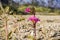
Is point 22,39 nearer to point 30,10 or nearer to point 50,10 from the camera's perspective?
point 30,10

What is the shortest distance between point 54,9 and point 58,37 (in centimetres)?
582

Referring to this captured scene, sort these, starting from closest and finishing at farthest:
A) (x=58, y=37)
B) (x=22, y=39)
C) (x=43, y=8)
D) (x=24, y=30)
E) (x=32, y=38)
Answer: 1. (x=32, y=38)
2. (x=22, y=39)
3. (x=58, y=37)
4. (x=24, y=30)
5. (x=43, y=8)

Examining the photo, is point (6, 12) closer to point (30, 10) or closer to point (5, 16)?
point (5, 16)

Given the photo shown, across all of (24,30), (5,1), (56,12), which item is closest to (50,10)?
(56,12)

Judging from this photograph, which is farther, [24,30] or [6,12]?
[24,30]

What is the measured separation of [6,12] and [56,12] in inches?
326

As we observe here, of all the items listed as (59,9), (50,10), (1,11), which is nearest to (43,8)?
(50,10)

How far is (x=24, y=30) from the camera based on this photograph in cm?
453

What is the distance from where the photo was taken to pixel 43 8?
8836 millimetres

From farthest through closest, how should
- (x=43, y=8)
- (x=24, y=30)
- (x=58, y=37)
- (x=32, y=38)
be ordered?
(x=43, y=8)
(x=24, y=30)
(x=58, y=37)
(x=32, y=38)

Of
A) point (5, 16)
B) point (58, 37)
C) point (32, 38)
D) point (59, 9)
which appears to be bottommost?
point (59, 9)

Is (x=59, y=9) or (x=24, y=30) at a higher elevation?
(x=24, y=30)

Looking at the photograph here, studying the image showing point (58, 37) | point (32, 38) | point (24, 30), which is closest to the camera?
point (32, 38)

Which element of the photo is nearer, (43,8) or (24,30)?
(24,30)
